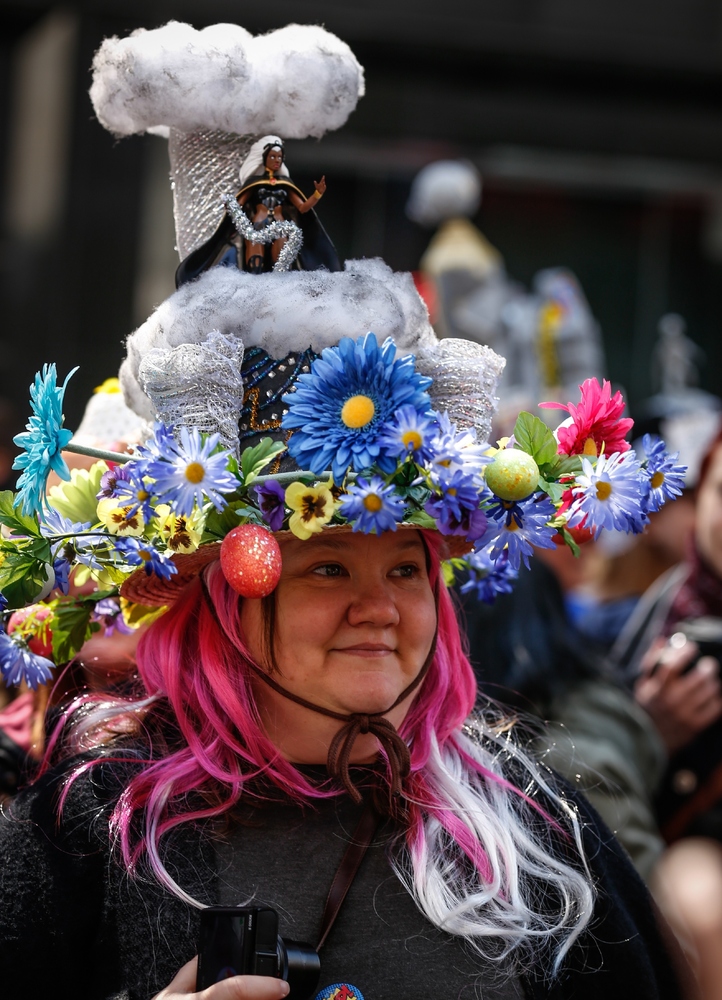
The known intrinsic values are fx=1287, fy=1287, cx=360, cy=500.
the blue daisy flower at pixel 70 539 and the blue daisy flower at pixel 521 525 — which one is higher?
the blue daisy flower at pixel 521 525

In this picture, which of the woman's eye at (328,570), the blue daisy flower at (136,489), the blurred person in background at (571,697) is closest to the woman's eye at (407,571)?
the woman's eye at (328,570)

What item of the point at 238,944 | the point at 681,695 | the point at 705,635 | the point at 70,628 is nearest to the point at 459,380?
the point at 70,628

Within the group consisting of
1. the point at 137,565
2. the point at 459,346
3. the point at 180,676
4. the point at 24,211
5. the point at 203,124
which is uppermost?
the point at 203,124

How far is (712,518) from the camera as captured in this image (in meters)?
3.85

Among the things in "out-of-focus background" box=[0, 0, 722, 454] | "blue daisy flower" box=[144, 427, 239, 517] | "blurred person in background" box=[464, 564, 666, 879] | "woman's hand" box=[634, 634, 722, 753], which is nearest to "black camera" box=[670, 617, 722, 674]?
"woman's hand" box=[634, 634, 722, 753]

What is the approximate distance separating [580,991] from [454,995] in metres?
0.29

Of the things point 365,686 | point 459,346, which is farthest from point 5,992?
point 459,346

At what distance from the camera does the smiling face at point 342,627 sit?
2.07 m

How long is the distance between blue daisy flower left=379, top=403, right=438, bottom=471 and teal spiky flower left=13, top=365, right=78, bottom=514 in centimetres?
49

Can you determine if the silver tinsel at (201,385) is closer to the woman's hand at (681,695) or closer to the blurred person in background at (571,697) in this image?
the blurred person in background at (571,697)

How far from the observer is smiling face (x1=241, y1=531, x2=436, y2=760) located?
207cm

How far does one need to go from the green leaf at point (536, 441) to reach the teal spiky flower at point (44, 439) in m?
0.70

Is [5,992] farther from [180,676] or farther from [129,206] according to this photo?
[129,206]

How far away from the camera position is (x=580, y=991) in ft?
7.20
